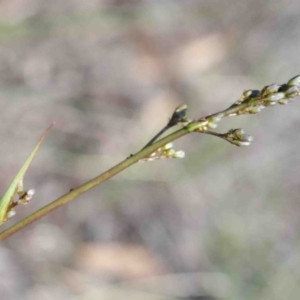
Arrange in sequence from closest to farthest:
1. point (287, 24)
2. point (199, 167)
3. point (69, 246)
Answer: point (69, 246), point (199, 167), point (287, 24)

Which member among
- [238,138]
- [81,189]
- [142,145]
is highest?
[142,145]

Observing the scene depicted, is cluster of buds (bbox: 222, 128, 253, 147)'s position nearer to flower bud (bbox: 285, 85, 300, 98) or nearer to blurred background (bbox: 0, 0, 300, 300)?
flower bud (bbox: 285, 85, 300, 98)

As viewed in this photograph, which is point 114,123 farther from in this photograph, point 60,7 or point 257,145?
point 257,145

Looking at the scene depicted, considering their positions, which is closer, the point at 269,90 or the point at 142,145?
the point at 269,90

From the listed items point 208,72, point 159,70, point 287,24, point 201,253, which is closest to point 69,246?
point 201,253

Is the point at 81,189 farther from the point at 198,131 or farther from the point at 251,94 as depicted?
the point at 251,94

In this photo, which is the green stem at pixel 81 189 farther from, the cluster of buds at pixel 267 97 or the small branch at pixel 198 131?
the cluster of buds at pixel 267 97

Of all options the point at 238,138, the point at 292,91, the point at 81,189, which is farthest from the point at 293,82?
the point at 81,189

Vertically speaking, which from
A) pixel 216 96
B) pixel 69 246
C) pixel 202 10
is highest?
pixel 202 10
